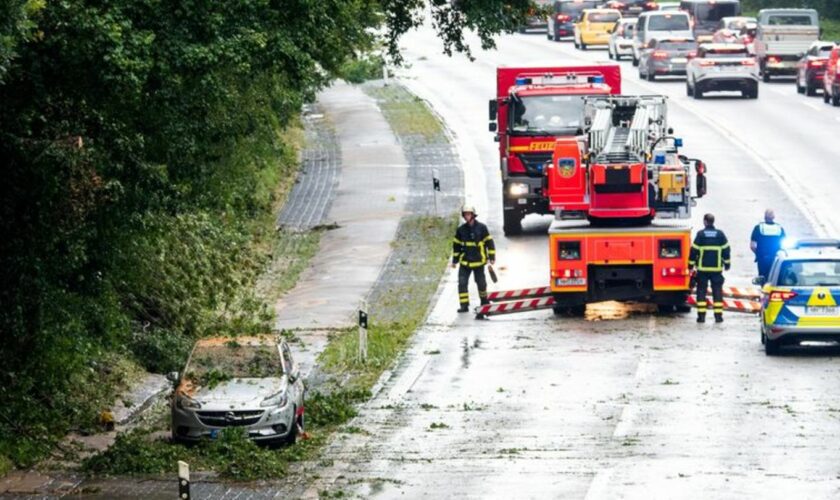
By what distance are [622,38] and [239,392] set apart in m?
51.8

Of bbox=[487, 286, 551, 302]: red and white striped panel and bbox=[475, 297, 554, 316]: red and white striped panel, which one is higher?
bbox=[487, 286, 551, 302]: red and white striped panel

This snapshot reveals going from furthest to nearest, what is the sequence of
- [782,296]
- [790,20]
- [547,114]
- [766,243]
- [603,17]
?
[603,17], [790,20], [547,114], [766,243], [782,296]

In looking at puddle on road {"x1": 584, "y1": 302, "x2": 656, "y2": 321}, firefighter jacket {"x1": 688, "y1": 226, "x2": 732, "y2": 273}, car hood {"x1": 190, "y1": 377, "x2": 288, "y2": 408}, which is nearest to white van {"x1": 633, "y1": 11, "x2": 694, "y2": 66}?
puddle on road {"x1": 584, "y1": 302, "x2": 656, "y2": 321}

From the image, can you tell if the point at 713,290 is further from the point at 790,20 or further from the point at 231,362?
the point at 790,20

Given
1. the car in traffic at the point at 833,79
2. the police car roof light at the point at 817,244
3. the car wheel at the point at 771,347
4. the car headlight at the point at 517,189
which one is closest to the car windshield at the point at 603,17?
the car in traffic at the point at 833,79

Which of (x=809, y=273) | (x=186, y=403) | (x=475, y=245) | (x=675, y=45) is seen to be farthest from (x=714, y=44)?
(x=186, y=403)

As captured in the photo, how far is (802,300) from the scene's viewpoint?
2694 cm

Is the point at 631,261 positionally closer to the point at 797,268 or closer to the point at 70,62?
the point at 797,268

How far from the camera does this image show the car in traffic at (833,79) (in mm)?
57844

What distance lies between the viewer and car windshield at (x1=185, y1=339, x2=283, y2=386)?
23.2 meters

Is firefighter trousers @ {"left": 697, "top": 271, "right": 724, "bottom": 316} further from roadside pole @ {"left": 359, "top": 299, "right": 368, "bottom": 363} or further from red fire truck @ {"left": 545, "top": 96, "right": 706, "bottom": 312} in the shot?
roadside pole @ {"left": 359, "top": 299, "right": 368, "bottom": 363}

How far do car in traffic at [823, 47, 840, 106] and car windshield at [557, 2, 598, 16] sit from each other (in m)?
24.1

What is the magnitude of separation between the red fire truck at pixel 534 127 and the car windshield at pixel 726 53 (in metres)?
20.7

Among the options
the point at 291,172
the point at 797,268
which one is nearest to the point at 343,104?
the point at 291,172
